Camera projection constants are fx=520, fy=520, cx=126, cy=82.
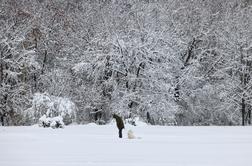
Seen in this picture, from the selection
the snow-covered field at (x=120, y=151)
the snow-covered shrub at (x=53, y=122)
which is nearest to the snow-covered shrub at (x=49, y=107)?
the snow-covered shrub at (x=53, y=122)

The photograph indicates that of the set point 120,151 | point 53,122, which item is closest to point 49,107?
point 53,122

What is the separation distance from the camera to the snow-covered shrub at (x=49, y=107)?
112 feet

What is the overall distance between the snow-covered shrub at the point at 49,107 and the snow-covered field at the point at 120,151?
9.14m

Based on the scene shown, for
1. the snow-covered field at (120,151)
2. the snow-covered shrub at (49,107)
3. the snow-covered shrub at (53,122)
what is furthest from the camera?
the snow-covered shrub at (49,107)

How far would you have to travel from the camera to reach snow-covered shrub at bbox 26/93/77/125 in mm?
34031

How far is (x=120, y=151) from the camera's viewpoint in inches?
705

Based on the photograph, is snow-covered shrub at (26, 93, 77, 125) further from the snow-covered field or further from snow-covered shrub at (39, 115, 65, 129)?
the snow-covered field

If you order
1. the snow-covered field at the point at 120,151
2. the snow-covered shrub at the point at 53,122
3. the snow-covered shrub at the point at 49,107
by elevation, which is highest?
the snow-covered shrub at the point at 49,107

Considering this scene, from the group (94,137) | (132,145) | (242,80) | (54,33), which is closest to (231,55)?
(242,80)

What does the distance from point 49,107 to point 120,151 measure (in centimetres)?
1669

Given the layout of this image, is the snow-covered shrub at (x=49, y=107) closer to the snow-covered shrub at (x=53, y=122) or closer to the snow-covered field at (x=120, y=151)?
the snow-covered shrub at (x=53, y=122)

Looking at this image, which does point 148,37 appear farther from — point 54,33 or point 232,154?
point 232,154

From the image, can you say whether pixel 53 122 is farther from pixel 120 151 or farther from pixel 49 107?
pixel 120 151

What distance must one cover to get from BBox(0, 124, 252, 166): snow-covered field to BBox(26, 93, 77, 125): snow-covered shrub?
9.14 metres
